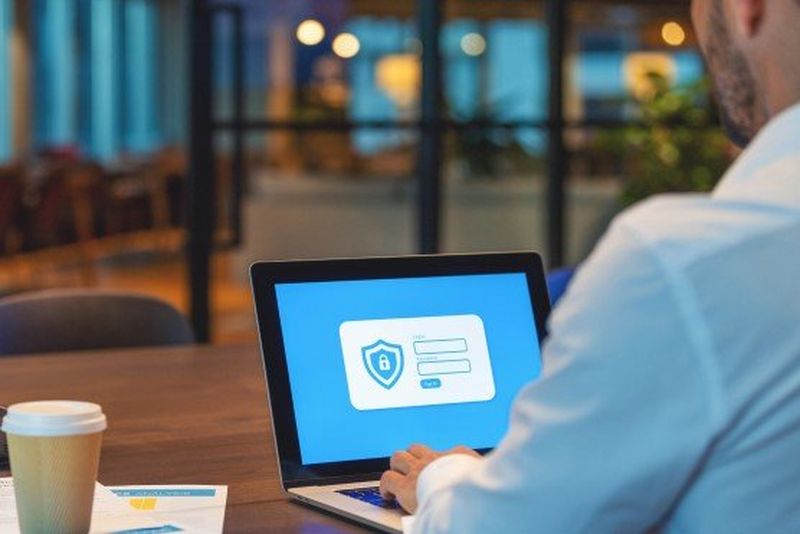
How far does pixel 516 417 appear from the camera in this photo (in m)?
1.04

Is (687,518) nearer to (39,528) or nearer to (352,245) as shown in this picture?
(39,528)

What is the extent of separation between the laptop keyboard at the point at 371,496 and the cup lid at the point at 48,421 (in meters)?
0.29

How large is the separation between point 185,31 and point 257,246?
289 centimetres

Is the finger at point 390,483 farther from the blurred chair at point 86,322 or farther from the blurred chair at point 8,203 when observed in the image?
the blurred chair at point 8,203

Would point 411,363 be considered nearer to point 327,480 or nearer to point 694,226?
point 327,480

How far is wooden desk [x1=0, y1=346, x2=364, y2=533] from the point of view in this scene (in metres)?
1.57

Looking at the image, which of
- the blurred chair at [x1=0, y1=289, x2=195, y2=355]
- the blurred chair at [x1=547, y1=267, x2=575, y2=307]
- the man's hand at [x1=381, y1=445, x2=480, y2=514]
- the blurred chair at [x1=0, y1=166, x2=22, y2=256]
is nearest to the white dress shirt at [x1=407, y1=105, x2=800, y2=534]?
the man's hand at [x1=381, y1=445, x2=480, y2=514]

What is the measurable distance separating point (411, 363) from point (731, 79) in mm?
551

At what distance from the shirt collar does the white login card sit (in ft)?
1.77

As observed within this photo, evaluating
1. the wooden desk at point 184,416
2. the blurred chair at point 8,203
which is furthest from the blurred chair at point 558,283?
the blurred chair at point 8,203

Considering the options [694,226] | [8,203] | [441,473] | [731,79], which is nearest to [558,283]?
[441,473]

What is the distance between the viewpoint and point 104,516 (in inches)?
58.2

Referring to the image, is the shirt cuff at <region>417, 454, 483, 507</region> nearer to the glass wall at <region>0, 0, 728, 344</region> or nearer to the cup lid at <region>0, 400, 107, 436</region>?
the cup lid at <region>0, 400, 107, 436</region>

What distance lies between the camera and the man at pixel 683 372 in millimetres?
975
